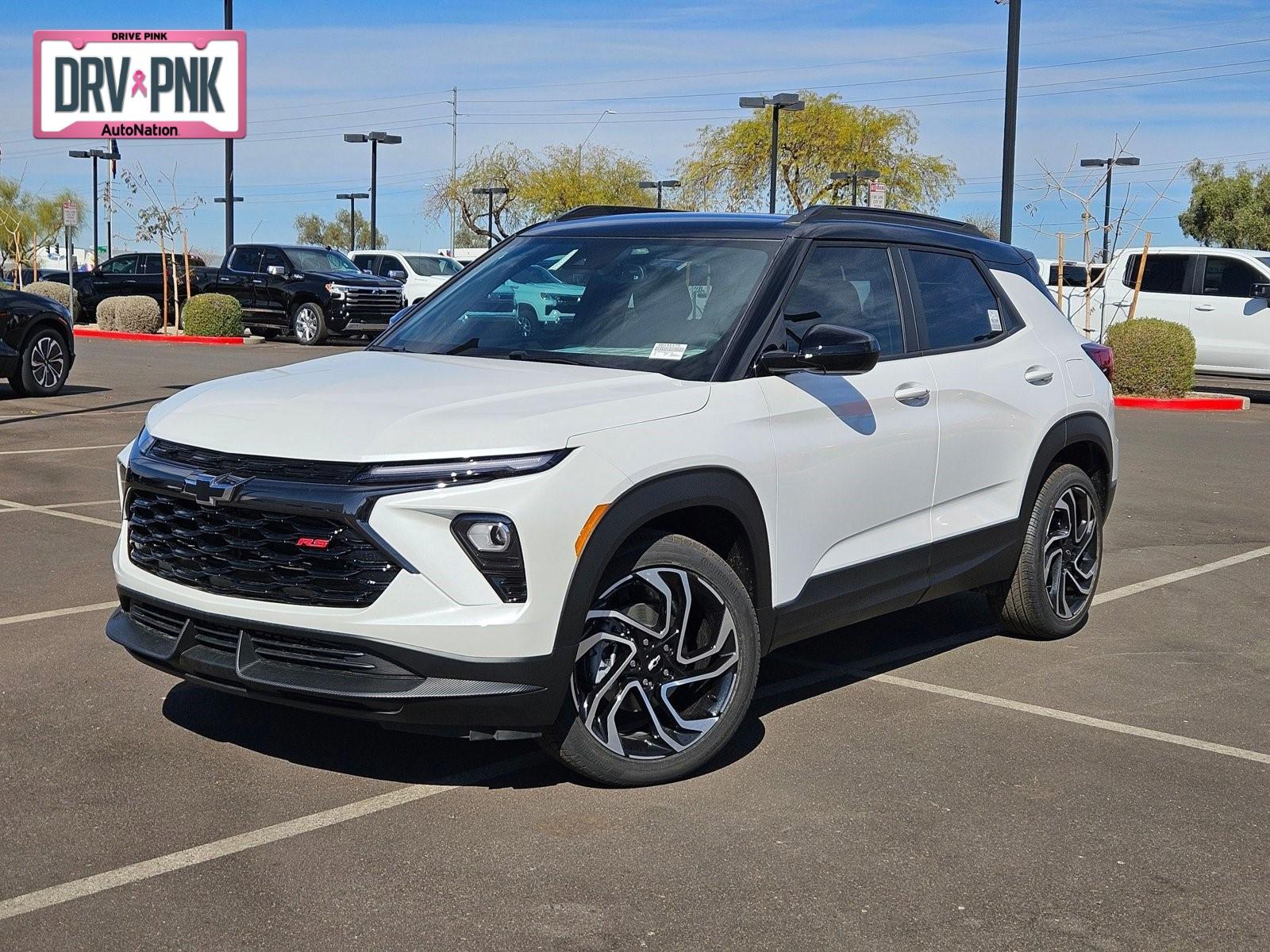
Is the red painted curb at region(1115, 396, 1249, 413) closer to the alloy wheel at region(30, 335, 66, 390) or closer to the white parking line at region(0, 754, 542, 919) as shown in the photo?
the alloy wheel at region(30, 335, 66, 390)

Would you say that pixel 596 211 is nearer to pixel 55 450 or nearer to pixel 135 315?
pixel 55 450

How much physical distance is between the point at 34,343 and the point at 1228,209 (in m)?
65.5

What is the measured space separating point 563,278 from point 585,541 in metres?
1.64

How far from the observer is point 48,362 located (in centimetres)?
1694

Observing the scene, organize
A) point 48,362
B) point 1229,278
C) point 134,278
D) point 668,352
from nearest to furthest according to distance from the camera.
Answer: point 668,352
point 48,362
point 1229,278
point 134,278

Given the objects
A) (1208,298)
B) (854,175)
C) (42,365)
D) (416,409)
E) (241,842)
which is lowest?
(241,842)

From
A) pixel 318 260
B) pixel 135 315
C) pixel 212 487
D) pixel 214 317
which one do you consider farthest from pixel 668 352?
pixel 135 315

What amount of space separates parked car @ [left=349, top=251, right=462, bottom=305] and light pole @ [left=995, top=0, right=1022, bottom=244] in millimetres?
13933

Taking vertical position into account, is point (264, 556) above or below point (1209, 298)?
below

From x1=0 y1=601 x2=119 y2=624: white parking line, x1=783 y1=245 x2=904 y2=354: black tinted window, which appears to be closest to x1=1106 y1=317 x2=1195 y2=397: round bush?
x1=783 y1=245 x2=904 y2=354: black tinted window

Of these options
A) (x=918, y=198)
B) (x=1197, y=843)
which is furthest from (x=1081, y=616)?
(x=918, y=198)

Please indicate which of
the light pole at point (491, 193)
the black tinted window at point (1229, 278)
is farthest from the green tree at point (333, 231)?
the black tinted window at point (1229, 278)

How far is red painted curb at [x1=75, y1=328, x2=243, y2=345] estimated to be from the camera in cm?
2922

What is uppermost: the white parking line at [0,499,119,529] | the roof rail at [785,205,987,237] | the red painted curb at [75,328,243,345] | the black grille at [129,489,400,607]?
the roof rail at [785,205,987,237]
